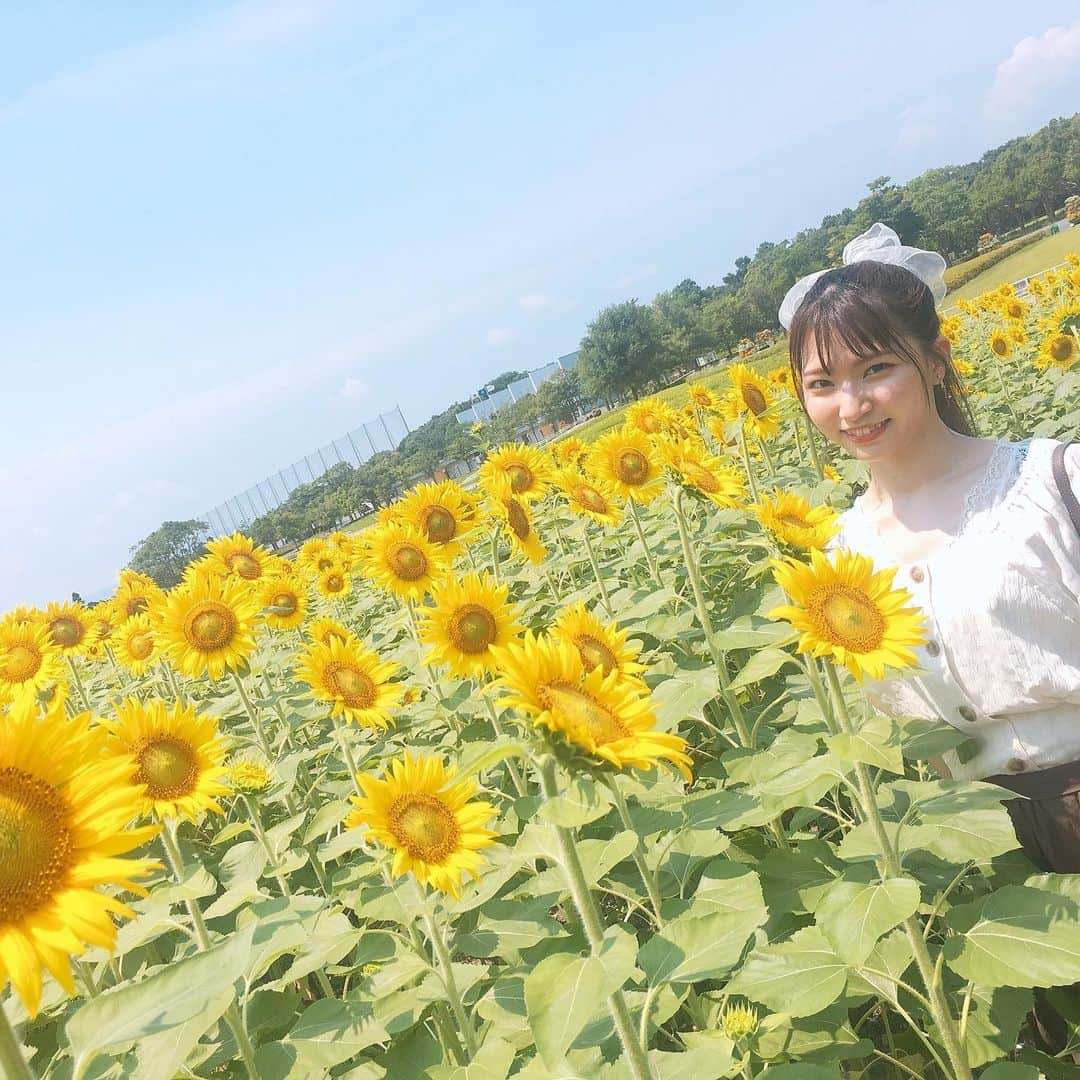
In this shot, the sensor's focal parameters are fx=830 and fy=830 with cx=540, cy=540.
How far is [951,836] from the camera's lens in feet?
6.55

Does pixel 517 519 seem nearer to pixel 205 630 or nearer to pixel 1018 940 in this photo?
pixel 205 630

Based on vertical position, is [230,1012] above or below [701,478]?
below

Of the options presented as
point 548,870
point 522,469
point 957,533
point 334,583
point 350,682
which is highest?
point 522,469

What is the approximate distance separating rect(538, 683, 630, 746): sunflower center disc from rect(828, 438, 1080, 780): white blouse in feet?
2.95

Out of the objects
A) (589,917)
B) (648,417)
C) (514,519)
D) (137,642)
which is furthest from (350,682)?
(648,417)

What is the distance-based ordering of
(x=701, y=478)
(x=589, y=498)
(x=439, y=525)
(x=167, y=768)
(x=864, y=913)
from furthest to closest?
1. (x=589, y=498)
2. (x=439, y=525)
3. (x=701, y=478)
4. (x=167, y=768)
5. (x=864, y=913)

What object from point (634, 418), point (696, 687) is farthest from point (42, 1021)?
point (634, 418)

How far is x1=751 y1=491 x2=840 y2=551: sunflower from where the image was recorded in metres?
2.67

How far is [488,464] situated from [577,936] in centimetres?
345

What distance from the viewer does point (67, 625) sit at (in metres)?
6.66

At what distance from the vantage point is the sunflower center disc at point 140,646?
20.4ft

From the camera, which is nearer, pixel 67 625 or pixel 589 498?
pixel 589 498

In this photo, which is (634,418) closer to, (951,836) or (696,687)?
(696,687)

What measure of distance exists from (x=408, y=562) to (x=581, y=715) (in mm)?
2938
